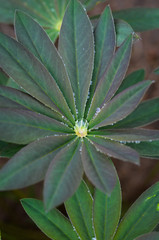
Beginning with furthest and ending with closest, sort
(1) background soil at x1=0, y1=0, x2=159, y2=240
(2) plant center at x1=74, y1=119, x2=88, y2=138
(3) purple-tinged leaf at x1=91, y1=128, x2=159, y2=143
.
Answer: (1) background soil at x1=0, y1=0, x2=159, y2=240
(2) plant center at x1=74, y1=119, x2=88, y2=138
(3) purple-tinged leaf at x1=91, y1=128, x2=159, y2=143

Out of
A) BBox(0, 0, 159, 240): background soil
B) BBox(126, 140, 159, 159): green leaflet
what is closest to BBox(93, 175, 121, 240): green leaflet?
BBox(126, 140, 159, 159): green leaflet

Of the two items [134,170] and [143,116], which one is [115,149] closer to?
[143,116]

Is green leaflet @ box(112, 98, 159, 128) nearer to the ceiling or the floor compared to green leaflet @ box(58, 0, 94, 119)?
nearer to the floor

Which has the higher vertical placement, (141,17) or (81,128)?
(141,17)

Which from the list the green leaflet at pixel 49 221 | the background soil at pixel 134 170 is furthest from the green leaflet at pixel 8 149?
the background soil at pixel 134 170

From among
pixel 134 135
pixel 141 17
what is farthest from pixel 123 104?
pixel 141 17

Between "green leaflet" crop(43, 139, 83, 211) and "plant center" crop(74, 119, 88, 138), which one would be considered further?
"plant center" crop(74, 119, 88, 138)

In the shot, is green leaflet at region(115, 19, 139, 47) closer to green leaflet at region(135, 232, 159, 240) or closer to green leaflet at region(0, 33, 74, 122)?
green leaflet at region(0, 33, 74, 122)
